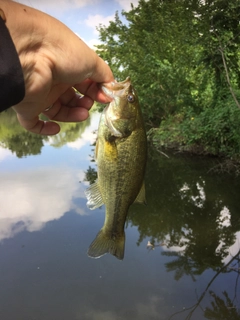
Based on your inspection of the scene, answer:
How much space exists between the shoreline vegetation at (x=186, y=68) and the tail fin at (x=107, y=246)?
878 cm

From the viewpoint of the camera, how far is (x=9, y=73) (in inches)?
46.2

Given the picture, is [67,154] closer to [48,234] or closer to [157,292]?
[48,234]

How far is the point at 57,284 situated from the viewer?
20.0 feet

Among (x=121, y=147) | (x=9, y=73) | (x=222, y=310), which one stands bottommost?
(x=222, y=310)

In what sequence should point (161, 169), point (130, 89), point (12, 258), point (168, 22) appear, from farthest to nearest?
point (168, 22), point (161, 169), point (12, 258), point (130, 89)

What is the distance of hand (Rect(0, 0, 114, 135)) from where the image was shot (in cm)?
123

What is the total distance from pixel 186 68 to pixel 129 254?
12.4 m

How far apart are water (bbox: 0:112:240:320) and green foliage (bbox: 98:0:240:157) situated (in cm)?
213

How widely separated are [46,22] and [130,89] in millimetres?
836

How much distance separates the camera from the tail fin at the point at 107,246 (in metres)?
2.24

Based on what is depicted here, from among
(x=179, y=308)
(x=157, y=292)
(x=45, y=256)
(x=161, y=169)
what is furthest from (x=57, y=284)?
(x=161, y=169)

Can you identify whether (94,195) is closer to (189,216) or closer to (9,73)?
(9,73)

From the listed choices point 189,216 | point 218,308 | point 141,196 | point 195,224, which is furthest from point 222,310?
point 141,196

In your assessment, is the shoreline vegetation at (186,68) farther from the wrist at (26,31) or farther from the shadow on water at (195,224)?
the wrist at (26,31)
